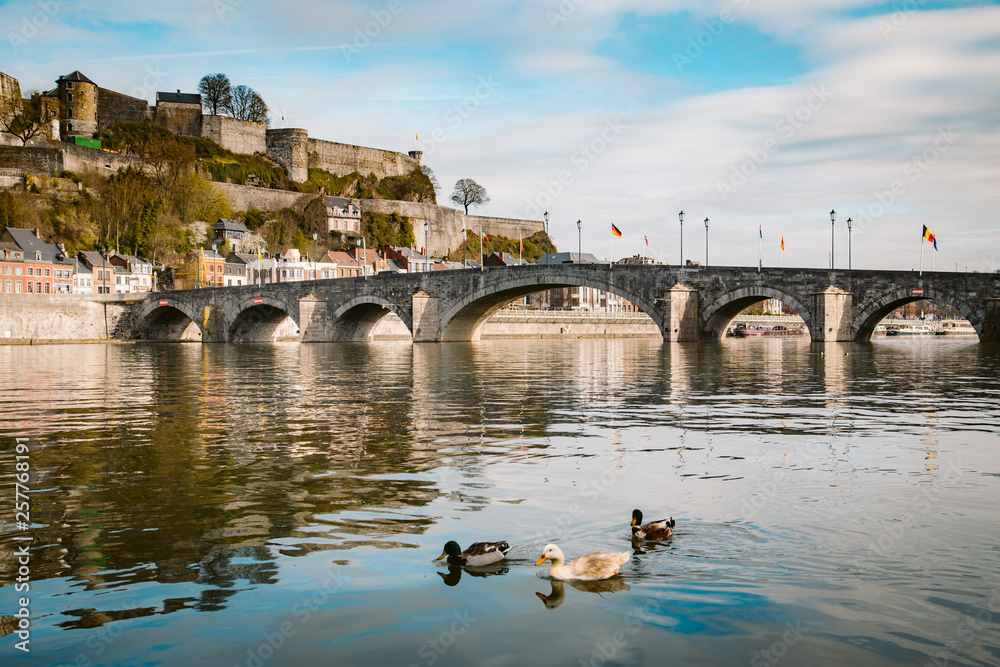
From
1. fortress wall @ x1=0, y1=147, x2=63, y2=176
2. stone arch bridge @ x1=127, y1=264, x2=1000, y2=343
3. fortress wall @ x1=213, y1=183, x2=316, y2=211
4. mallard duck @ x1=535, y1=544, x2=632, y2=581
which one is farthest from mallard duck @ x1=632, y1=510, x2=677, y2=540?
fortress wall @ x1=213, y1=183, x2=316, y2=211

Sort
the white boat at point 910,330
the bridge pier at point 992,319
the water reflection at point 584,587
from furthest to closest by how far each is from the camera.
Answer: the white boat at point 910,330
the bridge pier at point 992,319
the water reflection at point 584,587

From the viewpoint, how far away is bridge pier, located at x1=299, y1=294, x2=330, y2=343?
174ft

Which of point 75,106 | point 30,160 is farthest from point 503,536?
point 75,106

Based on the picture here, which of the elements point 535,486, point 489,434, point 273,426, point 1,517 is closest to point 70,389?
point 273,426

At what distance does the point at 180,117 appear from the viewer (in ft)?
290

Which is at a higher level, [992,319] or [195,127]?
[195,127]

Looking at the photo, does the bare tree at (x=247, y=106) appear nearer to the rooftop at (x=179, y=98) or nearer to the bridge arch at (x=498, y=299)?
the rooftop at (x=179, y=98)

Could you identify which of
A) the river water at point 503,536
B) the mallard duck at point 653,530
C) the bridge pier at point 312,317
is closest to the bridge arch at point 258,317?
the bridge pier at point 312,317

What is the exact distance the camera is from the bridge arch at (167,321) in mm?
59969

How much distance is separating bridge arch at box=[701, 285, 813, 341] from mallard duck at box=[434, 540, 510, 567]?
116 feet

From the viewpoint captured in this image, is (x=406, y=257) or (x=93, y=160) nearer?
(x=93, y=160)

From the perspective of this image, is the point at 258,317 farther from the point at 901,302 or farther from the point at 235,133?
the point at 901,302

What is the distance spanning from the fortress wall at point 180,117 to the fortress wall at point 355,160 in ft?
39.5

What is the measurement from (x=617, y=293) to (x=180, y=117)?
6132cm
